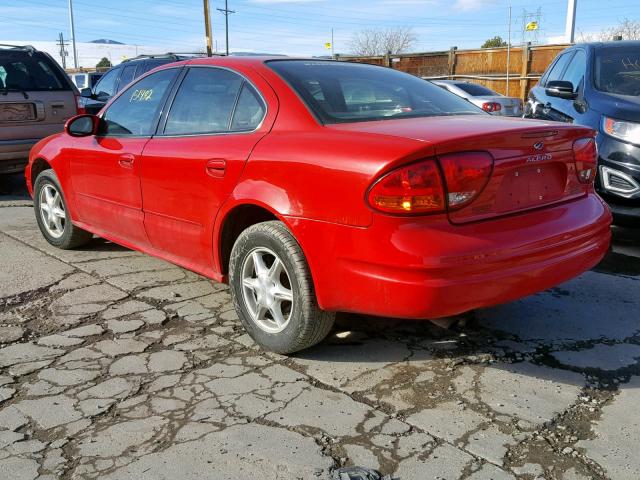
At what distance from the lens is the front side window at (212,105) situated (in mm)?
3512

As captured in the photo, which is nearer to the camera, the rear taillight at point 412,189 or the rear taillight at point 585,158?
the rear taillight at point 412,189

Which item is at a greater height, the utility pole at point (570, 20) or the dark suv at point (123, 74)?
the utility pole at point (570, 20)

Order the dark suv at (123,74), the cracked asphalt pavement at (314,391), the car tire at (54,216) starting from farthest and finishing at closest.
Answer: the dark suv at (123,74), the car tire at (54,216), the cracked asphalt pavement at (314,391)

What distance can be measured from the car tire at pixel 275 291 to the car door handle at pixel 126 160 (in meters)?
1.23

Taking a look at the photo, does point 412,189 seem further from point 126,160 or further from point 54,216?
point 54,216

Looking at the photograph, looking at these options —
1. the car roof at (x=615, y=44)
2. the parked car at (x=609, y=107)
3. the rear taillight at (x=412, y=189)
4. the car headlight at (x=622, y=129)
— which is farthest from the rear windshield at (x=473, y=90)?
the rear taillight at (x=412, y=189)

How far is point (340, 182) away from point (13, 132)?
6.44 m

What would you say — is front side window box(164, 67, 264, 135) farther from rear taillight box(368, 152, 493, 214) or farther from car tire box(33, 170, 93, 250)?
car tire box(33, 170, 93, 250)

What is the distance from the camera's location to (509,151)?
2826 millimetres

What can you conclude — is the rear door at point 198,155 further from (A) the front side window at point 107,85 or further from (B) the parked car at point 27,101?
(A) the front side window at point 107,85

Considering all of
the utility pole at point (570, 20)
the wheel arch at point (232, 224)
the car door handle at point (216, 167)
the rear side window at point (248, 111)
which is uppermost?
the utility pole at point (570, 20)

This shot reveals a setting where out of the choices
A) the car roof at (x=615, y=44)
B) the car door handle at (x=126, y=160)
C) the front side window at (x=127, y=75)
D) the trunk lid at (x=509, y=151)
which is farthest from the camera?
the front side window at (x=127, y=75)

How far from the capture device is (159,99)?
4.21 m

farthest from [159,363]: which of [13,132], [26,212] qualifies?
[13,132]
